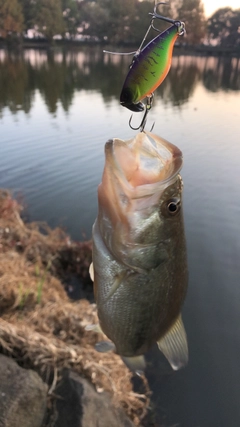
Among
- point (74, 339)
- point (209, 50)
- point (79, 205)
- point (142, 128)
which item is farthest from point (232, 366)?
point (209, 50)

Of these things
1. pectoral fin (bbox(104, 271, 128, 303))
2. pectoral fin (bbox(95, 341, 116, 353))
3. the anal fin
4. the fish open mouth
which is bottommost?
the anal fin

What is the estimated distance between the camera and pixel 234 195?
9992mm

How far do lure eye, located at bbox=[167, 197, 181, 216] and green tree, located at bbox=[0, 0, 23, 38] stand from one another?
75.9 metres

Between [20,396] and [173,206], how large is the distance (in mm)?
2694

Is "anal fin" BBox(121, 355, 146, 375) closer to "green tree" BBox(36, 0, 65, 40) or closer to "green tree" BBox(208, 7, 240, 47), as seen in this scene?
"green tree" BBox(36, 0, 65, 40)

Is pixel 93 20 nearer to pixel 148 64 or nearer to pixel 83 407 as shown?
pixel 83 407

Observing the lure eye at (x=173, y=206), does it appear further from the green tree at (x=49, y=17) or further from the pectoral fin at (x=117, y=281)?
the green tree at (x=49, y=17)

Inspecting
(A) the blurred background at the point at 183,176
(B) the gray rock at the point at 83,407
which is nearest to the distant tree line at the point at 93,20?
(A) the blurred background at the point at 183,176

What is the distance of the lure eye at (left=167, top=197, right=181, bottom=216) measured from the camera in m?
1.32

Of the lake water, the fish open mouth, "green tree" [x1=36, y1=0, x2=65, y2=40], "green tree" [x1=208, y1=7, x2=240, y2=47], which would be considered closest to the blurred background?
→ the lake water

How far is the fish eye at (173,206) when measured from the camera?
132cm

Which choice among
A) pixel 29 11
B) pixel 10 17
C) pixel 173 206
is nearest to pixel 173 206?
pixel 173 206

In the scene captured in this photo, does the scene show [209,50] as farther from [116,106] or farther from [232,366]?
[232,366]

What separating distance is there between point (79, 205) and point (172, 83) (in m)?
24.8
